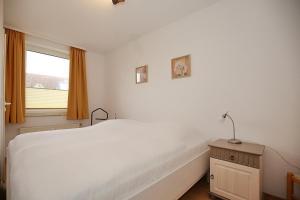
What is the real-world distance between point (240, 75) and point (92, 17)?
93.1 inches

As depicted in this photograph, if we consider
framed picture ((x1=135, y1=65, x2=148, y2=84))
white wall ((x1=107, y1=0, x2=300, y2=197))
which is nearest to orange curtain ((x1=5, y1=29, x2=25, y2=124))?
framed picture ((x1=135, y1=65, x2=148, y2=84))

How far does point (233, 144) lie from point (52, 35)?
3661 millimetres

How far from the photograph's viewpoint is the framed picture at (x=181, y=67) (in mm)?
2348

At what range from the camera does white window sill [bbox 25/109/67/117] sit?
2931mm

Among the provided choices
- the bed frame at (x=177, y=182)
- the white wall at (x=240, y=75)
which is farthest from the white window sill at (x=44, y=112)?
the bed frame at (x=177, y=182)

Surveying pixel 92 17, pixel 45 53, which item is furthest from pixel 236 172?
pixel 45 53

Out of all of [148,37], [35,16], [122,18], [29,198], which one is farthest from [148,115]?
[35,16]

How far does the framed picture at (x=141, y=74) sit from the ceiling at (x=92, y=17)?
2.27 feet

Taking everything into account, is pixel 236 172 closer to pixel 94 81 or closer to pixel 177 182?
pixel 177 182

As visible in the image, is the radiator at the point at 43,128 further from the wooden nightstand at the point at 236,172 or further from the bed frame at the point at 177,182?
the wooden nightstand at the point at 236,172

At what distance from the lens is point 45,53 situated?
3.17 metres

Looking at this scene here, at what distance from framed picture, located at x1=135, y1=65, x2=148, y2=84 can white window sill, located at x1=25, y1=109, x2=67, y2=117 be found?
1865 millimetres

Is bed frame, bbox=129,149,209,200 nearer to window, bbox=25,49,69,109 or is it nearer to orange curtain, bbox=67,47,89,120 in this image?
orange curtain, bbox=67,47,89,120

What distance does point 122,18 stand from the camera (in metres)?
2.43
